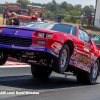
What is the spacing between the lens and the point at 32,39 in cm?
570

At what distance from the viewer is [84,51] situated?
277 inches

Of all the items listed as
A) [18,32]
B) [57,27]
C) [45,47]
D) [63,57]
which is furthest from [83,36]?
[18,32]

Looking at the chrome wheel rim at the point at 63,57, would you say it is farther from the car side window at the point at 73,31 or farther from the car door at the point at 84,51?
the car side window at the point at 73,31

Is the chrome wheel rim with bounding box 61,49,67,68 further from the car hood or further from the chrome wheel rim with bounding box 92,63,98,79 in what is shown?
the chrome wheel rim with bounding box 92,63,98,79

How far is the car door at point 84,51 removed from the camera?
679 cm

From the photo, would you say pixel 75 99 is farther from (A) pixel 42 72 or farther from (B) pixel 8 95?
(A) pixel 42 72

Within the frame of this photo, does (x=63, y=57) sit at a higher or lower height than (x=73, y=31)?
lower

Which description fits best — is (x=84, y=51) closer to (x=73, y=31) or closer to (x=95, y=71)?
(x=73, y=31)

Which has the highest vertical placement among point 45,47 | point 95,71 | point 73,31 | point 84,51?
point 73,31

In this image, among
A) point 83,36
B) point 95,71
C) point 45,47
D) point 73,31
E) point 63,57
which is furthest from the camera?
point 95,71

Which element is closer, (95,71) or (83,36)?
(83,36)

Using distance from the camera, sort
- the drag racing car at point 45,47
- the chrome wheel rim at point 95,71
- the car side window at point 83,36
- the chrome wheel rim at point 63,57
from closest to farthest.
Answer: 1. the drag racing car at point 45,47
2. the chrome wheel rim at point 63,57
3. the car side window at point 83,36
4. the chrome wheel rim at point 95,71

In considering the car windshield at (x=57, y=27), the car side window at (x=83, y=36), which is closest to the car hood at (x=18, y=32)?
the car windshield at (x=57, y=27)

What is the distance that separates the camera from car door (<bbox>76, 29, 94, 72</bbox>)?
6.79 m
